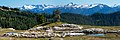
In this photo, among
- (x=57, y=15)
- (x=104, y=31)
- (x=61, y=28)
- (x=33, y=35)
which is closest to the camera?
(x=33, y=35)

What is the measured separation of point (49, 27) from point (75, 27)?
13191 mm

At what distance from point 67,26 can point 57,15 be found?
42836mm

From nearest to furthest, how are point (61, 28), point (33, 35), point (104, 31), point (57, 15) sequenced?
1. point (33, 35)
2. point (104, 31)
3. point (61, 28)
4. point (57, 15)

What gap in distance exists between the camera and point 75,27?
146m

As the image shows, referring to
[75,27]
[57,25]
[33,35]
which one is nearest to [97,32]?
[75,27]

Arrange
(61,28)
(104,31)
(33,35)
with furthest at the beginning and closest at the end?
(61,28) < (104,31) < (33,35)

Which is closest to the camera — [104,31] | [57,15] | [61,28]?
[104,31]

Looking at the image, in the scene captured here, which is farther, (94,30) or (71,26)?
(71,26)

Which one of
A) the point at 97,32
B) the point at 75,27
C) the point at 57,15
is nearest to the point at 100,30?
the point at 97,32

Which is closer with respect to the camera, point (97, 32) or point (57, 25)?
Result: point (97, 32)

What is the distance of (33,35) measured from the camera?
95.1m

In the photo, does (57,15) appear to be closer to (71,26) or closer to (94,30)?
(71,26)

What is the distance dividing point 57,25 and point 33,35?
57.2 meters

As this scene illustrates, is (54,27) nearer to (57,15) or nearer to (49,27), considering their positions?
(49,27)
